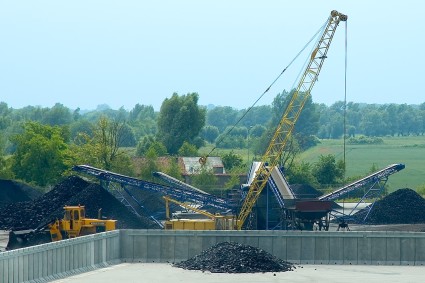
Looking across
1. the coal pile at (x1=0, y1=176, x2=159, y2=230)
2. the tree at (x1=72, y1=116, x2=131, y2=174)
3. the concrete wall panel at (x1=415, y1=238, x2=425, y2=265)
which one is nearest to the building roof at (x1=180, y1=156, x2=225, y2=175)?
the tree at (x1=72, y1=116, x2=131, y2=174)

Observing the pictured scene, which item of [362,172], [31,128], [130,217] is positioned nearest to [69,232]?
[130,217]

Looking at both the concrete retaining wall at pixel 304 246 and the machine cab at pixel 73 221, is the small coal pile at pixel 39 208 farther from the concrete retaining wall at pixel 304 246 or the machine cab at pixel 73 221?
the concrete retaining wall at pixel 304 246

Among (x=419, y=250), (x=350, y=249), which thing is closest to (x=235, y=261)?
(x=350, y=249)

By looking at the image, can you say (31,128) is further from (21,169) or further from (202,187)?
(202,187)

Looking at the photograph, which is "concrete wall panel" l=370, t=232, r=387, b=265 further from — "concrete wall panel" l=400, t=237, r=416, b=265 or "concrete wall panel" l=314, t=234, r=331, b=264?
"concrete wall panel" l=314, t=234, r=331, b=264

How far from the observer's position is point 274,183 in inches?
3364

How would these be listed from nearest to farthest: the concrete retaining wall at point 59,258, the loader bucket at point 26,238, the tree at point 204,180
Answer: the concrete retaining wall at point 59,258 < the loader bucket at point 26,238 < the tree at point 204,180

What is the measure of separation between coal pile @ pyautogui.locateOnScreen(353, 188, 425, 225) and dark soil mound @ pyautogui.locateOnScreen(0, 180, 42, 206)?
97.5ft

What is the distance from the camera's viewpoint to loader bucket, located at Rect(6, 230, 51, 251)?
225 ft

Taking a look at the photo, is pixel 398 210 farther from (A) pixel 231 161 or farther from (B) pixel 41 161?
(A) pixel 231 161

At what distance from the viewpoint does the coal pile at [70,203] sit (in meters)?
80.9

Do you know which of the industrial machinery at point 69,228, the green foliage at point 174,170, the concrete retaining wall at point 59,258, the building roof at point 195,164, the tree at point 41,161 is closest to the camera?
the concrete retaining wall at point 59,258

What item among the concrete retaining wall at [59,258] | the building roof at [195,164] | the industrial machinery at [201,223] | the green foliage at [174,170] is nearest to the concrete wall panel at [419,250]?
the concrete retaining wall at [59,258]

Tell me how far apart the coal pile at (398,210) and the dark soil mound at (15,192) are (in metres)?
29.7
